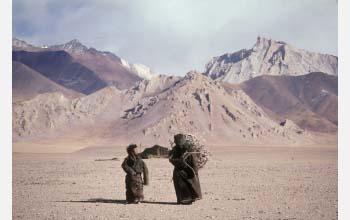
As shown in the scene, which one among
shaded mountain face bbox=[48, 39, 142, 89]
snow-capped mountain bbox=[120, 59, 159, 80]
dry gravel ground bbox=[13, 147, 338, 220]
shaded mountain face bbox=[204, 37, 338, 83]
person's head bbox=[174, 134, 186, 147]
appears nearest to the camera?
dry gravel ground bbox=[13, 147, 338, 220]

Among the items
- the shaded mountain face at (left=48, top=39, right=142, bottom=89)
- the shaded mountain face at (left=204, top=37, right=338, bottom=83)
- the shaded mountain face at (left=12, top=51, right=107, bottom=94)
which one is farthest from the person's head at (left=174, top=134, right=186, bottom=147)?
the shaded mountain face at (left=48, top=39, right=142, bottom=89)

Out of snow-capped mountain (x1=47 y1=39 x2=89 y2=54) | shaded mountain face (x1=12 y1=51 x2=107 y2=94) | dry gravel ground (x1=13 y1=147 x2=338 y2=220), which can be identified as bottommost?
dry gravel ground (x1=13 y1=147 x2=338 y2=220)

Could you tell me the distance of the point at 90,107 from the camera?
72.0 m

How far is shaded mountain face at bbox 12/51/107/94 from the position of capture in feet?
403

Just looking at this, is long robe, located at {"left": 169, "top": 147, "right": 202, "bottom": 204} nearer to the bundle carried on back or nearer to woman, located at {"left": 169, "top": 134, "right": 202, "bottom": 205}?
woman, located at {"left": 169, "top": 134, "right": 202, "bottom": 205}

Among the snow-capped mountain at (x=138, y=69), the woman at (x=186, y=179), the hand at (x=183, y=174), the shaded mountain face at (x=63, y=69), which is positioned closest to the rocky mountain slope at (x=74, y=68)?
the shaded mountain face at (x=63, y=69)

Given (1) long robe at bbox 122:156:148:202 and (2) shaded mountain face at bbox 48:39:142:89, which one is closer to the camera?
(1) long robe at bbox 122:156:148:202

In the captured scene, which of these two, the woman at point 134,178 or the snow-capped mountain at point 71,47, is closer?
the woman at point 134,178

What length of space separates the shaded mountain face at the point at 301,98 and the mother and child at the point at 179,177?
220 feet

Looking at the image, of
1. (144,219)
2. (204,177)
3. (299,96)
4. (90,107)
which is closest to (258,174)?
(204,177)

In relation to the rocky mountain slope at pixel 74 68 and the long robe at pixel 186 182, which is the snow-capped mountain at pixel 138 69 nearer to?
the rocky mountain slope at pixel 74 68

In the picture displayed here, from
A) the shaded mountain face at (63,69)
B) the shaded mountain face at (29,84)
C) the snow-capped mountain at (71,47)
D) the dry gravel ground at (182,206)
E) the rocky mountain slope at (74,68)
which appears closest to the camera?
the dry gravel ground at (182,206)

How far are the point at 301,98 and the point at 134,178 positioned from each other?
8788cm

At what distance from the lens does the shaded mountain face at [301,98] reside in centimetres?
8275
